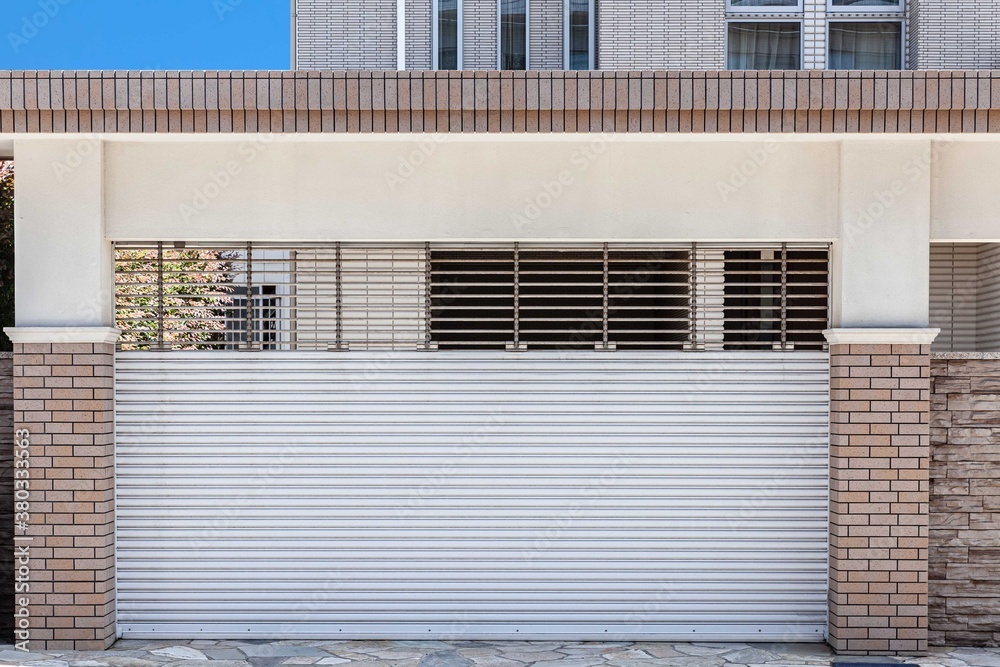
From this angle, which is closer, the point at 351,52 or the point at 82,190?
the point at 82,190

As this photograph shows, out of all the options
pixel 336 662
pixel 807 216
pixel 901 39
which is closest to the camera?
pixel 336 662

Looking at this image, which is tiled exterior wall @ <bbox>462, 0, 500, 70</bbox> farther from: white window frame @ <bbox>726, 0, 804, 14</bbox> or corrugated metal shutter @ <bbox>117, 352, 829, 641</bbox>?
corrugated metal shutter @ <bbox>117, 352, 829, 641</bbox>

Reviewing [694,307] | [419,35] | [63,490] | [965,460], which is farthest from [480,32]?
[965,460]

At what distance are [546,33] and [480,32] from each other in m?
0.56

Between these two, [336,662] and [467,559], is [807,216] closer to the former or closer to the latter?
[467,559]

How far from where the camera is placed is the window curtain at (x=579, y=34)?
26.0 ft

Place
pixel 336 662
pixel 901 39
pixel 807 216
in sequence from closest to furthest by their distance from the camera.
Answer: pixel 336 662 < pixel 807 216 < pixel 901 39

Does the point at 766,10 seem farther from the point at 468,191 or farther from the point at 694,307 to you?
the point at 468,191

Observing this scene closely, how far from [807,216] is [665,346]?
1494mm

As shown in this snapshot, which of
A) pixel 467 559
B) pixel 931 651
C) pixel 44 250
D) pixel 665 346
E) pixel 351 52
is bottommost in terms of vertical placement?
pixel 931 651

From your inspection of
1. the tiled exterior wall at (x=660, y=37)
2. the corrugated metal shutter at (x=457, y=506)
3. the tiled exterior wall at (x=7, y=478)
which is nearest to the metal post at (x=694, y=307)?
the corrugated metal shutter at (x=457, y=506)

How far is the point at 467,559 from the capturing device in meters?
7.35

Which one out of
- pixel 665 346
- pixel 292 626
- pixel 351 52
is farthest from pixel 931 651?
pixel 351 52

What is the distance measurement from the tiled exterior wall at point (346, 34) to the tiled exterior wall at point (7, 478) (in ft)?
11.3
